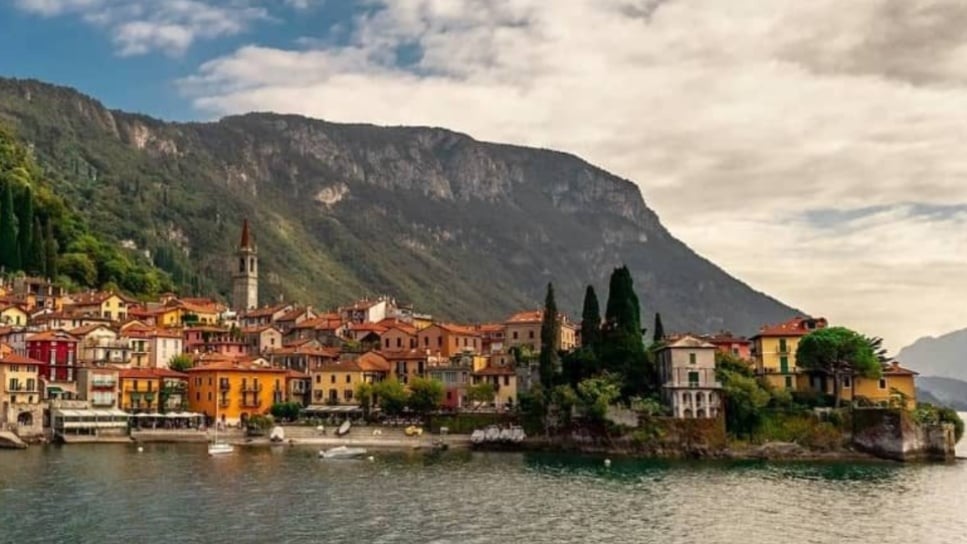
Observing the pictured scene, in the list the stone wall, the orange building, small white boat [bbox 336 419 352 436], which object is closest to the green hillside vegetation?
the orange building

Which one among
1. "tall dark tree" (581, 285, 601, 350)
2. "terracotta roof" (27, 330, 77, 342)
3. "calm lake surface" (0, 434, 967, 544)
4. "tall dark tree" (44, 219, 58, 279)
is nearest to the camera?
"calm lake surface" (0, 434, 967, 544)

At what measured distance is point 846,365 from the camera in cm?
8888

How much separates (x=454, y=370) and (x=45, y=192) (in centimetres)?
8740

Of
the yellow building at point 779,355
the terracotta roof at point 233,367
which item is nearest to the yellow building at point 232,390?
the terracotta roof at point 233,367

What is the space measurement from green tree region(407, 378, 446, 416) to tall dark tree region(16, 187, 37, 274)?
65328 mm

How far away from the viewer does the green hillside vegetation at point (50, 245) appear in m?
137

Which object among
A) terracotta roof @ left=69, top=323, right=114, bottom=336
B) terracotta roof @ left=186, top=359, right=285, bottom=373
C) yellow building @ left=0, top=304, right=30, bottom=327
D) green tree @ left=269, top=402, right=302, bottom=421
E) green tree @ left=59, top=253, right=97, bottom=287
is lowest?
green tree @ left=269, top=402, right=302, bottom=421

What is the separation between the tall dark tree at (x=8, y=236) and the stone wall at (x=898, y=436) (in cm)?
10513

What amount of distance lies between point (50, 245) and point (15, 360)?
49903 millimetres

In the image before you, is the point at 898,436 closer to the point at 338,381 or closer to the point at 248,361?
the point at 338,381

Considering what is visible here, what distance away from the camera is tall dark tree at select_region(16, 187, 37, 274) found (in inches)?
5428

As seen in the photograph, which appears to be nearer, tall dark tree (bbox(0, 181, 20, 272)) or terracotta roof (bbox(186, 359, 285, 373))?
terracotta roof (bbox(186, 359, 285, 373))

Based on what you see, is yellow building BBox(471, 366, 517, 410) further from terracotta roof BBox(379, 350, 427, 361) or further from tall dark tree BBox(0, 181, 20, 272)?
tall dark tree BBox(0, 181, 20, 272)

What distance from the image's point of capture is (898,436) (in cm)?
8219
